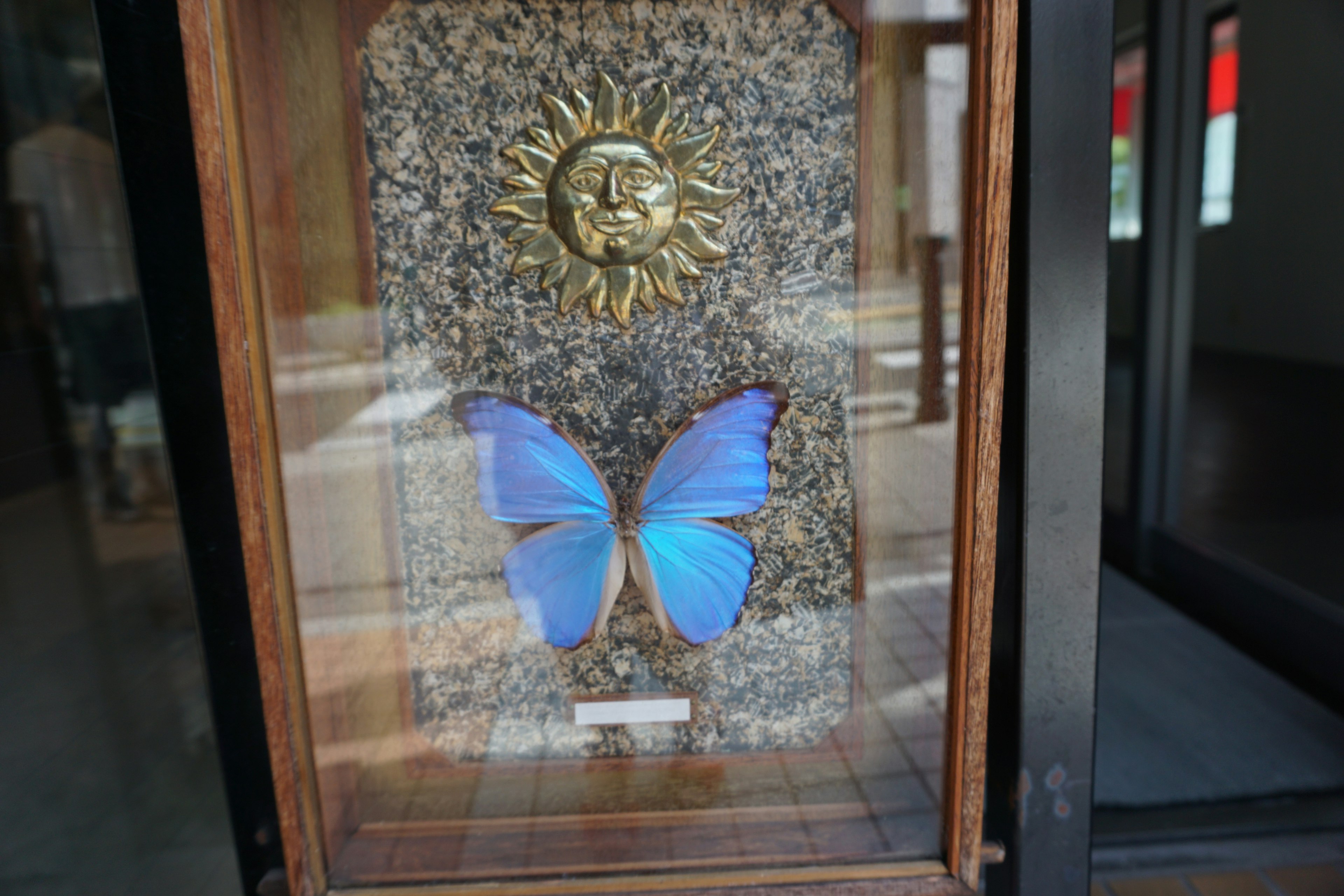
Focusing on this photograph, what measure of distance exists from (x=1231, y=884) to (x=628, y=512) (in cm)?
97

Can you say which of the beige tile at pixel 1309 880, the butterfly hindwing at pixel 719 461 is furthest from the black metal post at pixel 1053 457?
the beige tile at pixel 1309 880

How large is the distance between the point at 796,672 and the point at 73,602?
31.8 inches

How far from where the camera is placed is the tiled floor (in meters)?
0.98

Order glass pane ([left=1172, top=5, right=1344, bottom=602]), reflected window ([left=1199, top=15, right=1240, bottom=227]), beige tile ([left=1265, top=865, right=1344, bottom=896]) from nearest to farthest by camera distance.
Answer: beige tile ([left=1265, top=865, right=1344, bottom=896]) < glass pane ([left=1172, top=5, right=1344, bottom=602]) < reflected window ([left=1199, top=15, right=1240, bottom=227])

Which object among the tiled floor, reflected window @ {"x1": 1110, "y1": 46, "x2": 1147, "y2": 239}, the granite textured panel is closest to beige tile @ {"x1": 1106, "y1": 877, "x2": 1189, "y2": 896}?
the tiled floor

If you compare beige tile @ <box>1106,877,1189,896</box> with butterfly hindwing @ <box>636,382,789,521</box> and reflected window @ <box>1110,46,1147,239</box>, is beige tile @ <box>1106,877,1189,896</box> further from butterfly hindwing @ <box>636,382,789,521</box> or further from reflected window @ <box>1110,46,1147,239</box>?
reflected window @ <box>1110,46,1147,239</box>

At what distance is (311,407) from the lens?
66cm

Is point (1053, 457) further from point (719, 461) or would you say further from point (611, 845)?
point (611, 845)

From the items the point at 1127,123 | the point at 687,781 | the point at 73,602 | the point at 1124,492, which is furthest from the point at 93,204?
the point at 1127,123

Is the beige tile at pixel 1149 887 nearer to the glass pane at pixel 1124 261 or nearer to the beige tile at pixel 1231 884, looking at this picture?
the beige tile at pixel 1231 884

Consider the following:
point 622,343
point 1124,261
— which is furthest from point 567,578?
point 1124,261

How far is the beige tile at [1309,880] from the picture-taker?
98 centimetres

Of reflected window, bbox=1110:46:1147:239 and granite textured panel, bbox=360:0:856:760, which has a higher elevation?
reflected window, bbox=1110:46:1147:239

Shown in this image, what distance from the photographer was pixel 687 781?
75 centimetres
